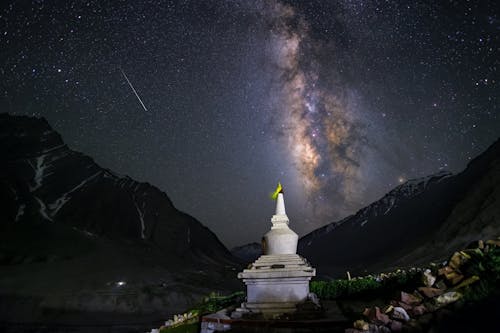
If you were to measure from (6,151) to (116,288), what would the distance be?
469 feet

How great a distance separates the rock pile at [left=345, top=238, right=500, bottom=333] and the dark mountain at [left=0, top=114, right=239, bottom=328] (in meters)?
60.3

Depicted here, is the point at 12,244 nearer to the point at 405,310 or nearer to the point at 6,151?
the point at 6,151

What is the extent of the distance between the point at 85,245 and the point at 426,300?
121 meters

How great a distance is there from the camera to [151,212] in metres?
181

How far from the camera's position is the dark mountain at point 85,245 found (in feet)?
220

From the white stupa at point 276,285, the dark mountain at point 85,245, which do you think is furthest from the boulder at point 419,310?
the dark mountain at point 85,245

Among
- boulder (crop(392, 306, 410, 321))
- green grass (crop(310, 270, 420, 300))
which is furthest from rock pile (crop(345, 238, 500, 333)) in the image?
green grass (crop(310, 270, 420, 300))

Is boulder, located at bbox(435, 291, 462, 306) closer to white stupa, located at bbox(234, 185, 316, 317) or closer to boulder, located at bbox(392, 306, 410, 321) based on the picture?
boulder, located at bbox(392, 306, 410, 321)

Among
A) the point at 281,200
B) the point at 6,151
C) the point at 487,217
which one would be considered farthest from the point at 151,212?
the point at 281,200

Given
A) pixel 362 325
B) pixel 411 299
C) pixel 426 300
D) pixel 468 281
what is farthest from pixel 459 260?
pixel 362 325

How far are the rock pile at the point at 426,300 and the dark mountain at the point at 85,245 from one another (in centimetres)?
6029

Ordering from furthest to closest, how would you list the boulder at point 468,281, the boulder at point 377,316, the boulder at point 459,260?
the boulder at point 459,260, the boulder at point 377,316, the boulder at point 468,281

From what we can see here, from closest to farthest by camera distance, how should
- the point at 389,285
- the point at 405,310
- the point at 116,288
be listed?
the point at 405,310 → the point at 389,285 → the point at 116,288

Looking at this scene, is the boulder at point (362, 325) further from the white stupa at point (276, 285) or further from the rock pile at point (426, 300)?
the white stupa at point (276, 285)
